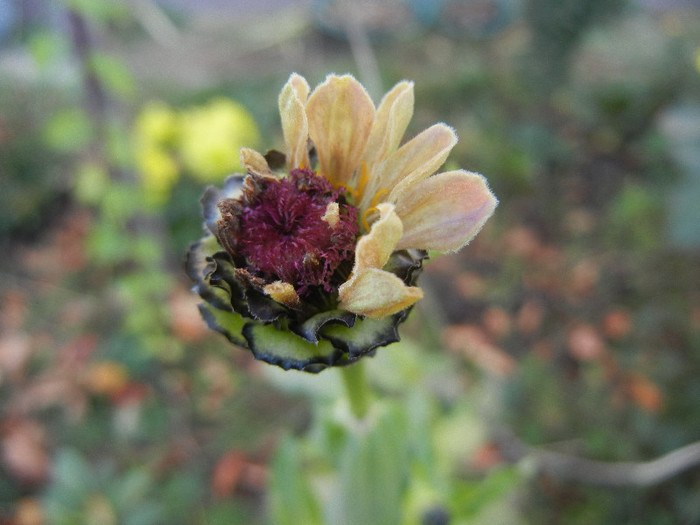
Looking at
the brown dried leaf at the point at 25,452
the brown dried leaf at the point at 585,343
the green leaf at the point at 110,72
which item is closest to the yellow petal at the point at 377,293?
the green leaf at the point at 110,72

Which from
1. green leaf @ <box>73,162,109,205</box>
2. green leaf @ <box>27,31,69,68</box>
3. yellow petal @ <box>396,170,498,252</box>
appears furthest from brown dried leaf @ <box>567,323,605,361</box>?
green leaf @ <box>27,31,69,68</box>

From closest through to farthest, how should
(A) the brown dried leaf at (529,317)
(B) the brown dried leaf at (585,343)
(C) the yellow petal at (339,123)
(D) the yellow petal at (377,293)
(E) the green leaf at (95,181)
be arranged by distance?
(D) the yellow petal at (377,293) → (C) the yellow petal at (339,123) → (E) the green leaf at (95,181) → (B) the brown dried leaf at (585,343) → (A) the brown dried leaf at (529,317)

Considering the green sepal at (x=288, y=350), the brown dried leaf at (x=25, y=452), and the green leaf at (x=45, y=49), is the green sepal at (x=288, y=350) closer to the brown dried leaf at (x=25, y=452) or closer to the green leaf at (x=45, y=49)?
the green leaf at (x=45, y=49)

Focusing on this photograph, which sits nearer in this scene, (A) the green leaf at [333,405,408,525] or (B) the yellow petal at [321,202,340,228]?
(B) the yellow petal at [321,202,340,228]

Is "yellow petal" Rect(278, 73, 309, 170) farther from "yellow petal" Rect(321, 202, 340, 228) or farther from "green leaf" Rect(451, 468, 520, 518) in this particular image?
"green leaf" Rect(451, 468, 520, 518)

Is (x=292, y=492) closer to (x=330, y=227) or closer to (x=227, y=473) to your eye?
(x=330, y=227)

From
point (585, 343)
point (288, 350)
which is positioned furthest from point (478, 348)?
point (288, 350)
